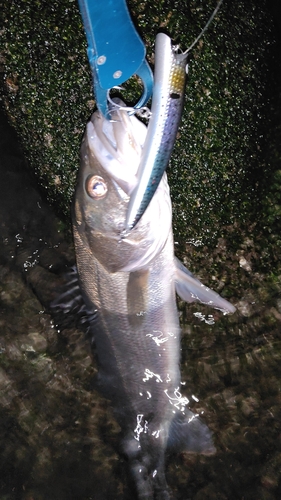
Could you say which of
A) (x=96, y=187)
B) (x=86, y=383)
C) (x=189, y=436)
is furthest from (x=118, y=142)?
(x=189, y=436)

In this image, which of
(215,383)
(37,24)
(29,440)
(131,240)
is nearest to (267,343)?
(215,383)

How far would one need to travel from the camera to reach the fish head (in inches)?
78.6

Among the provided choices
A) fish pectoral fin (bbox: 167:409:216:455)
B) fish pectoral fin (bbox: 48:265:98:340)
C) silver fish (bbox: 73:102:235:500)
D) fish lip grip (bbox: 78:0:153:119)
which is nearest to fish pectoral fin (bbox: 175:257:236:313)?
silver fish (bbox: 73:102:235:500)

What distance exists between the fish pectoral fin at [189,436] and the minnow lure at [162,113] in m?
1.53

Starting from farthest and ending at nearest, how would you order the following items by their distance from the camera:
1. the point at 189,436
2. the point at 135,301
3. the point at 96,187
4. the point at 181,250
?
the point at 181,250 → the point at 189,436 → the point at 135,301 → the point at 96,187

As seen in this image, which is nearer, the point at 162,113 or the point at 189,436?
the point at 162,113

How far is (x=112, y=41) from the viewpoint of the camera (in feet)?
6.39

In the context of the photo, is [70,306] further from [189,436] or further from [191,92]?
[191,92]

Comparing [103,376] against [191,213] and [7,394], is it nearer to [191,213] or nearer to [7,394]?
[7,394]

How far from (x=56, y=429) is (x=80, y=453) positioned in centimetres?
22

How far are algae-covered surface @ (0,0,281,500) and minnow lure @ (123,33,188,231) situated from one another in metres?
0.80

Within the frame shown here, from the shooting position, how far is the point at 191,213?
284 centimetres

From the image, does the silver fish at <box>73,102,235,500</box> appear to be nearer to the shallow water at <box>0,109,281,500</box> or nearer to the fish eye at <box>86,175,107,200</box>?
the fish eye at <box>86,175,107,200</box>

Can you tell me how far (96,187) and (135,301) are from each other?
29.6 inches
